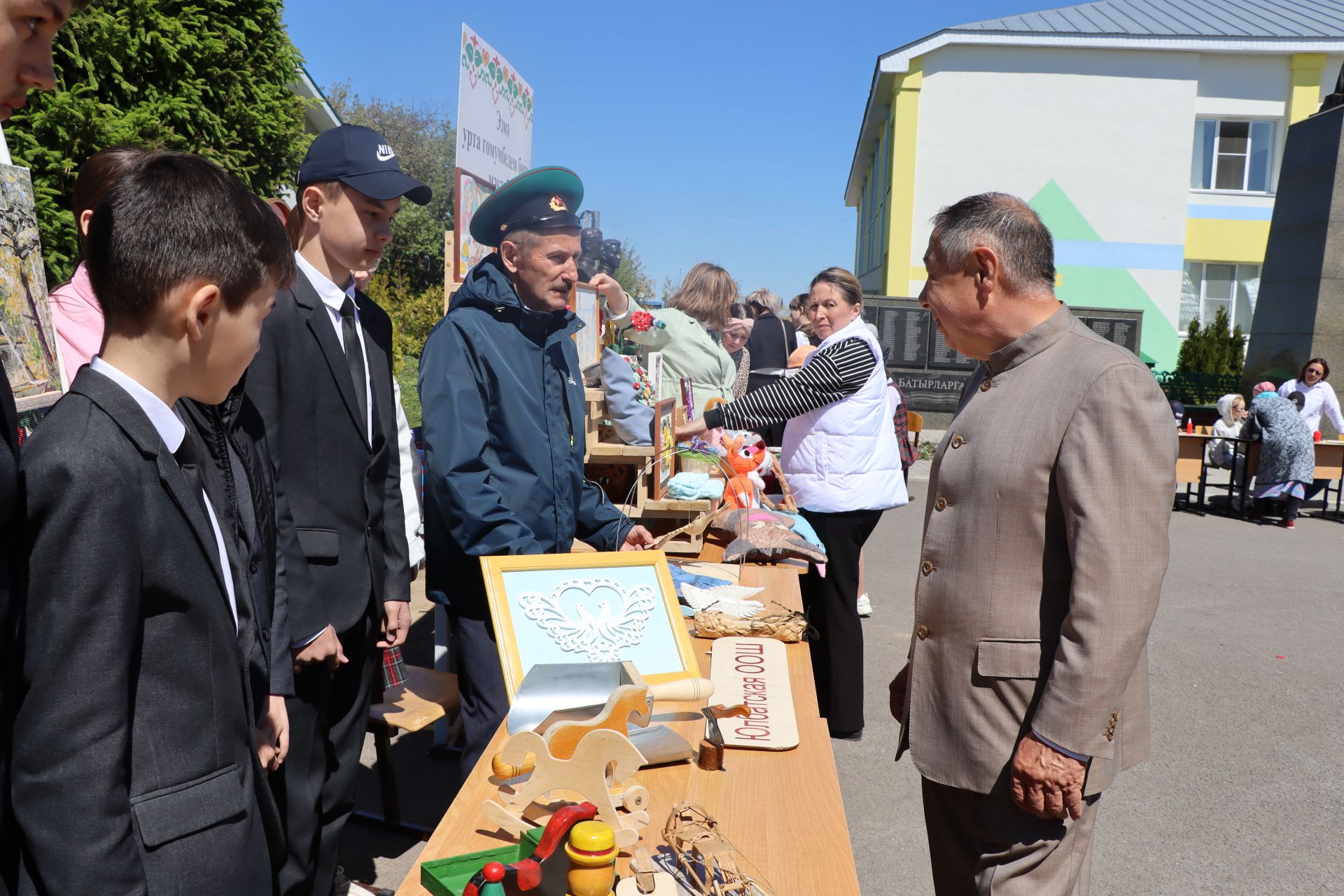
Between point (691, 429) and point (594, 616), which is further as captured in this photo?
point (691, 429)

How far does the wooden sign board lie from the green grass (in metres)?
11.7

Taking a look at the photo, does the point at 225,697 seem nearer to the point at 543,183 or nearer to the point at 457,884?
the point at 457,884

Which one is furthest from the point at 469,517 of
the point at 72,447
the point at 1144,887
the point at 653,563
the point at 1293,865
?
the point at 1293,865

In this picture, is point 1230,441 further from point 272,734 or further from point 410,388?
point 410,388

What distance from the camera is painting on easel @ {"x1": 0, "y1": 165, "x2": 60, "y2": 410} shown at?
1921 mm

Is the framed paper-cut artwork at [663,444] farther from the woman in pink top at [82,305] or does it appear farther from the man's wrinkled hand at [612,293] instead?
the woman in pink top at [82,305]

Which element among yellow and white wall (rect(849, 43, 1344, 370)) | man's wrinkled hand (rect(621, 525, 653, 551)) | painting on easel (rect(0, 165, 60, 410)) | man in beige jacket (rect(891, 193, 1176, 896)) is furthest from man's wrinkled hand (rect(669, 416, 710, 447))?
yellow and white wall (rect(849, 43, 1344, 370))

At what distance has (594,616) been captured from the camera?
2.15 m

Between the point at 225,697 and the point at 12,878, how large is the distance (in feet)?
1.05

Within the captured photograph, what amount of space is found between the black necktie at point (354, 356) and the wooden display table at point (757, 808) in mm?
967

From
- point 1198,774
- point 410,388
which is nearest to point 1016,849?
point 1198,774

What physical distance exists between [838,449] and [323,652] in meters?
2.59

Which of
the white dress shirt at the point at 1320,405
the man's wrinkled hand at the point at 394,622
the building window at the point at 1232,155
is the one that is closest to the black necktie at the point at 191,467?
the man's wrinkled hand at the point at 394,622

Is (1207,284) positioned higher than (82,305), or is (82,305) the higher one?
(1207,284)
